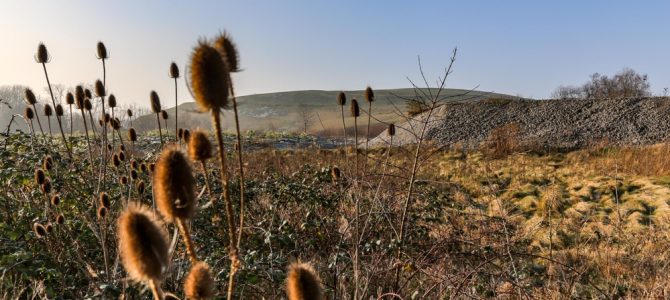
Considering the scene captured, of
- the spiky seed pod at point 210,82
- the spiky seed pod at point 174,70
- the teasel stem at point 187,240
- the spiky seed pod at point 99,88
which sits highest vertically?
the spiky seed pod at point 174,70

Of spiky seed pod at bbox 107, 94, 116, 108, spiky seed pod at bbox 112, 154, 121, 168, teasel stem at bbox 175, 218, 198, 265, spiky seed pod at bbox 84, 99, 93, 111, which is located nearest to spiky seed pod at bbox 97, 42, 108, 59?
spiky seed pod at bbox 84, 99, 93, 111

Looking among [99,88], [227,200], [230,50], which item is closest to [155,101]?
[99,88]

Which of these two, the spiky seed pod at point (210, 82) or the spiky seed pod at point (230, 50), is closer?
the spiky seed pod at point (210, 82)

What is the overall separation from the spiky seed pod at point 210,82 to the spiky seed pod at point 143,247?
31 cm

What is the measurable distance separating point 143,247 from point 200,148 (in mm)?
347

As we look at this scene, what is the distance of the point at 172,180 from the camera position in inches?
45.9

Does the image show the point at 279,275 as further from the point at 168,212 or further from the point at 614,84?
the point at 614,84

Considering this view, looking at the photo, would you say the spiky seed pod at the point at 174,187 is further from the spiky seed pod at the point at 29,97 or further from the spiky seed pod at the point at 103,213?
the spiky seed pod at the point at 29,97

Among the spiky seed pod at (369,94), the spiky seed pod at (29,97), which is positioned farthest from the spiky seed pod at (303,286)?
the spiky seed pod at (29,97)

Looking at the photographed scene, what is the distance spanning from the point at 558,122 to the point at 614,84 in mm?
27493

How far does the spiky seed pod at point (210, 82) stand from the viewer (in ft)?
3.94

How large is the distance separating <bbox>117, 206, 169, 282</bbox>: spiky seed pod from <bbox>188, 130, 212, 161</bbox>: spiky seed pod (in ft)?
0.85

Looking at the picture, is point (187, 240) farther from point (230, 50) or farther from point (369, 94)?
point (369, 94)

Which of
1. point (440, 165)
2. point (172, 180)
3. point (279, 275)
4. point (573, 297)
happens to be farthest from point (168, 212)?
point (440, 165)
